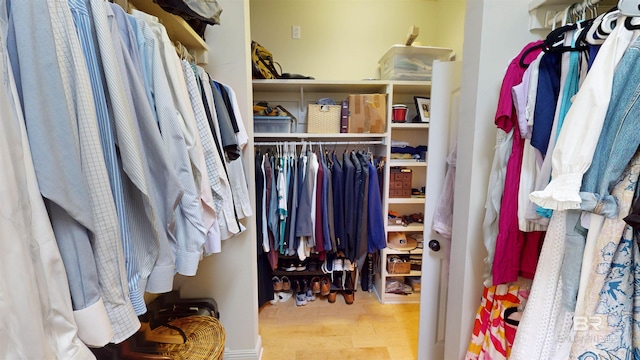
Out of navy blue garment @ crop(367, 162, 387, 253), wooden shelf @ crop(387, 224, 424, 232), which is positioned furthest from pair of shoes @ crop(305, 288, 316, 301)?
wooden shelf @ crop(387, 224, 424, 232)

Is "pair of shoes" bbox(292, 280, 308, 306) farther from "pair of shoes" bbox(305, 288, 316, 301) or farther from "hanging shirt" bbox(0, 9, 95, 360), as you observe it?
"hanging shirt" bbox(0, 9, 95, 360)

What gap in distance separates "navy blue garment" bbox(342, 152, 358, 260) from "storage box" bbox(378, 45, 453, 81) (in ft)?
2.61

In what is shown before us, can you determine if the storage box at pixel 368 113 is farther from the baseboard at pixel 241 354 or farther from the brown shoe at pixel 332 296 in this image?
the baseboard at pixel 241 354

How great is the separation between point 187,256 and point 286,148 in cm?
133

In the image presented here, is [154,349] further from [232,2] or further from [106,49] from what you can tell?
[232,2]

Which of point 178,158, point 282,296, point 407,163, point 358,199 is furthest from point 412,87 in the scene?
point 282,296

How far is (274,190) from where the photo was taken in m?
1.91

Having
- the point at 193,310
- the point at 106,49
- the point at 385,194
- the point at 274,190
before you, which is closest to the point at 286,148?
the point at 274,190

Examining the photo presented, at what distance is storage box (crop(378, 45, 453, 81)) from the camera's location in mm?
2057

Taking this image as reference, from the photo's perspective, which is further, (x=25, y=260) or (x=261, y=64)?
(x=261, y=64)

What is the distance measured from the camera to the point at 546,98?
29.3 inches

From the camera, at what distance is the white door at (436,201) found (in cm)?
133

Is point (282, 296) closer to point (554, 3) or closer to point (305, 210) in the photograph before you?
point (305, 210)

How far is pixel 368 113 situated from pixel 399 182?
606 mm
